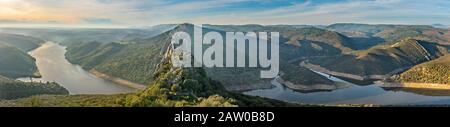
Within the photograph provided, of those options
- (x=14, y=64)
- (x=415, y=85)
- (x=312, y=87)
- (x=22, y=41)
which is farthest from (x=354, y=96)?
(x=22, y=41)

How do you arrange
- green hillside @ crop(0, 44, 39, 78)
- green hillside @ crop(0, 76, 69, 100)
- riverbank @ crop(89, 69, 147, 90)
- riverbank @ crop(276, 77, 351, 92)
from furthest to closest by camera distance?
green hillside @ crop(0, 44, 39, 78) → riverbank @ crop(276, 77, 351, 92) → riverbank @ crop(89, 69, 147, 90) → green hillside @ crop(0, 76, 69, 100)

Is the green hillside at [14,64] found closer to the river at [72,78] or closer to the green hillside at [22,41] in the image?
the river at [72,78]

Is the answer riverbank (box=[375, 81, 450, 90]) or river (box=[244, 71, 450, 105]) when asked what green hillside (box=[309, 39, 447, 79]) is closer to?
riverbank (box=[375, 81, 450, 90])

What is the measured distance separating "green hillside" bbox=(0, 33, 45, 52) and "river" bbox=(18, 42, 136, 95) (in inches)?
139

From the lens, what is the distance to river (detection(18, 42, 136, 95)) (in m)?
30.8

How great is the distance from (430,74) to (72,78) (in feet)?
96.6

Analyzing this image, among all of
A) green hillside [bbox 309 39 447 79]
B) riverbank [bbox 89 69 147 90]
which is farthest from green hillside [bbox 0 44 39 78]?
green hillside [bbox 309 39 447 79]

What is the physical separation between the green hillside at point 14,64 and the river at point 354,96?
58.2 feet
